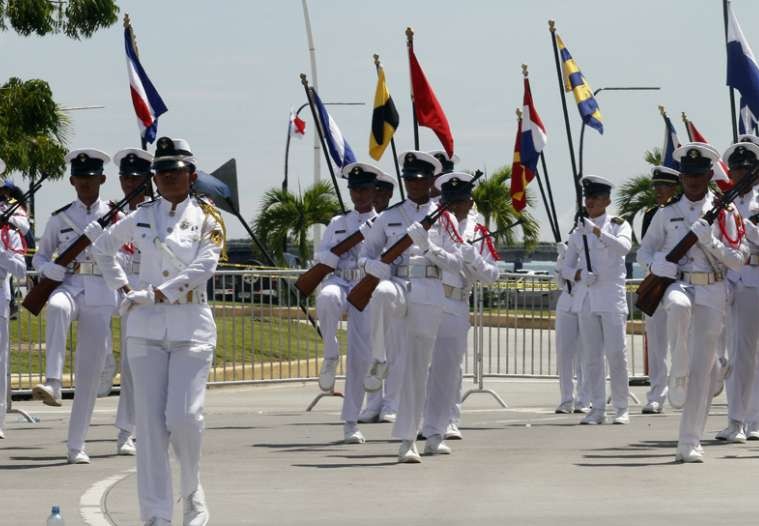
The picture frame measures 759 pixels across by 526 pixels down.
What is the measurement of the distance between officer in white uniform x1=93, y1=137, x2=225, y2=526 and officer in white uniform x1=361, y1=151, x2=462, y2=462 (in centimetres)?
303

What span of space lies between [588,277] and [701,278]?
460 centimetres

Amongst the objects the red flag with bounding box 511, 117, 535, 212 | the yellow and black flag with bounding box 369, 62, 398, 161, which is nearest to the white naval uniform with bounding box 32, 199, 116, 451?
the yellow and black flag with bounding box 369, 62, 398, 161

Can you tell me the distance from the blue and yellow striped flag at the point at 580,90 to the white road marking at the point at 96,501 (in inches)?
382

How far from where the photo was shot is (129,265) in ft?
46.8

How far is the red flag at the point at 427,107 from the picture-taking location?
19.9m

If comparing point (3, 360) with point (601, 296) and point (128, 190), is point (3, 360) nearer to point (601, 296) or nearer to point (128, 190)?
point (128, 190)

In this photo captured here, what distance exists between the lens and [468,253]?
44.7ft

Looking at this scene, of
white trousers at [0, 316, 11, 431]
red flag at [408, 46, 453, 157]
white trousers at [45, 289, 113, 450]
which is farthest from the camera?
red flag at [408, 46, 453, 157]

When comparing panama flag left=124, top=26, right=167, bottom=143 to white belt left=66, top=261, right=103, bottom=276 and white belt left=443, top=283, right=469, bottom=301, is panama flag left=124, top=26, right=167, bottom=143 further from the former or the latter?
white belt left=443, top=283, right=469, bottom=301

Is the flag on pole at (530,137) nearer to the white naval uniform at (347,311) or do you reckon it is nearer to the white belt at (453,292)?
the white naval uniform at (347,311)

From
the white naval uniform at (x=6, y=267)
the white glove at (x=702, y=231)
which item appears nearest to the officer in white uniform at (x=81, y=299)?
the white naval uniform at (x=6, y=267)

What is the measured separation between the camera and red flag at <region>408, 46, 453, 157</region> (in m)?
19.9

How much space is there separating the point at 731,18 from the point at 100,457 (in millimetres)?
8774

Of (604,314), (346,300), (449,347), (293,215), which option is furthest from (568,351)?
(293,215)
